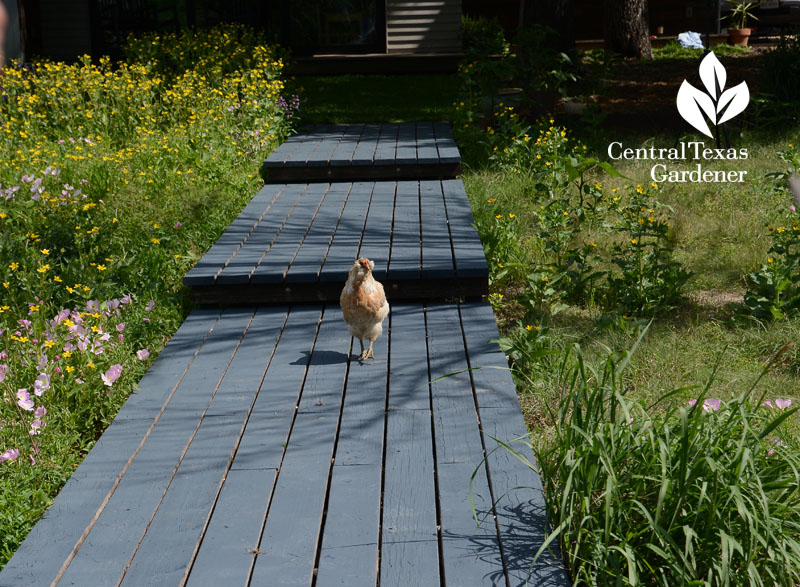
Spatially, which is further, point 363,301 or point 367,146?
point 367,146

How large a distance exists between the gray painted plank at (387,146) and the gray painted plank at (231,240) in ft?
3.58

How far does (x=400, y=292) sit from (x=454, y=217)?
154 cm

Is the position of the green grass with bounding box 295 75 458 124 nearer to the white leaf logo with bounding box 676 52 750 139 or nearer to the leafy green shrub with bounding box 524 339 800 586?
the white leaf logo with bounding box 676 52 750 139

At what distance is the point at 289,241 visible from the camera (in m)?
5.97

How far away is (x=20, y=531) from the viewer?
10.1ft

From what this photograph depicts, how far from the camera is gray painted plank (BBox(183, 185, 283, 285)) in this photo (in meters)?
5.11

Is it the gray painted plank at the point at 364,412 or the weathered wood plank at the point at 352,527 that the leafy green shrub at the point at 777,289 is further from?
the weathered wood plank at the point at 352,527

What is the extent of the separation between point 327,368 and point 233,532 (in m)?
1.43

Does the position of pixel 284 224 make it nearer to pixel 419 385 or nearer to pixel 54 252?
pixel 54 252

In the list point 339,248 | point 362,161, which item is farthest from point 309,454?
point 362,161

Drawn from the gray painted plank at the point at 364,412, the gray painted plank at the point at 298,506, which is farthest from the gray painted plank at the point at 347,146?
the gray painted plank at the point at 298,506

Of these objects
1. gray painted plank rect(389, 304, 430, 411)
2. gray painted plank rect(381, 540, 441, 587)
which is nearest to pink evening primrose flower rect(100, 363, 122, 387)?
gray painted plank rect(389, 304, 430, 411)

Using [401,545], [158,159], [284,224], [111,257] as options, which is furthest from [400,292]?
[158,159]

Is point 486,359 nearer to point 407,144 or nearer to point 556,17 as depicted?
point 407,144
